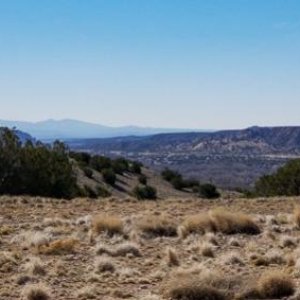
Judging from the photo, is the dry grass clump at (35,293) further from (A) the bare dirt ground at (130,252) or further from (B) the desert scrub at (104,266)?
(B) the desert scrub at (104,266)

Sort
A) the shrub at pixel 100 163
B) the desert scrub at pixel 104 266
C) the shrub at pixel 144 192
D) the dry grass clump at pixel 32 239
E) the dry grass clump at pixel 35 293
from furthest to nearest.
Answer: the shrub at pixel 100 163 → the shrub at pixel 144 192 → the dry grass clump at pixel 32 239 → the desert scrub at pixel 104 266 → the dry grass clump at pixel 35 293

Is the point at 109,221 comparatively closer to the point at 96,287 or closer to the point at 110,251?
the point at 110,251

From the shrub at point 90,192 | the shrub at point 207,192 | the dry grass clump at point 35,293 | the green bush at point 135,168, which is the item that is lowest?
the shrub at point 207,192

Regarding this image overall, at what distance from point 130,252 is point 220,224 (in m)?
4.66

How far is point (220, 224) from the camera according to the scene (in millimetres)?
21953

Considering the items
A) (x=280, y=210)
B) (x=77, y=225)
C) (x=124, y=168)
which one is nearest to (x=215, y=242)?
(x=77, y=225)

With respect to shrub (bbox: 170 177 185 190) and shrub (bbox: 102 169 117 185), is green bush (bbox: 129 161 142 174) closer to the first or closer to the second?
shrub (bbox: 170 177 185 190)

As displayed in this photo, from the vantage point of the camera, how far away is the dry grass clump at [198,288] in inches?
517

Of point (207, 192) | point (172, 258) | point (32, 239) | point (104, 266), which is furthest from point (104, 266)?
point (207, 192)

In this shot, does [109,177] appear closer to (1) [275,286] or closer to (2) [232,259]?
(2) [232,259]

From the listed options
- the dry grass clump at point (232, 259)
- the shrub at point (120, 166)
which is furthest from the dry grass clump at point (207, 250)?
the shrub at point (120, 166)

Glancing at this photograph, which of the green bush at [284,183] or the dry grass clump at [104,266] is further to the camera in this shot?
the green bush at [284,183]

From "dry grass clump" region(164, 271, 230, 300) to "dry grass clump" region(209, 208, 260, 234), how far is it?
26.5 feet

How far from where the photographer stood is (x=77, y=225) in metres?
23.0
